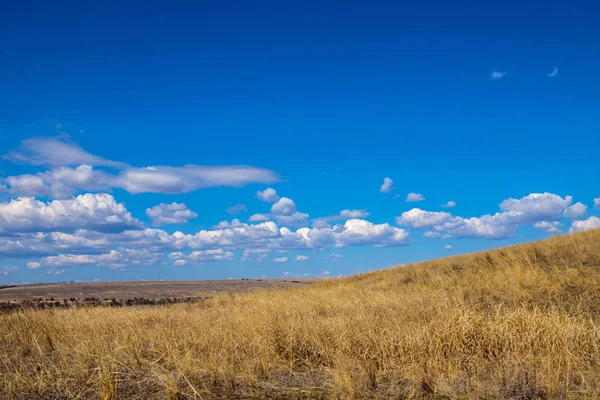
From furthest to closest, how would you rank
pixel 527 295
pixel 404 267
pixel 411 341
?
pixel 404 267 < pixel 527 295 < pixel 411 341

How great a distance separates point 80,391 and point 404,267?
796 inches

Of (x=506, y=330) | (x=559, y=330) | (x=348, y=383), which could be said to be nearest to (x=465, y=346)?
(x=506, y=330)

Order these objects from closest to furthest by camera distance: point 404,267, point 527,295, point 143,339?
point 143,339 < point 527,295 < point 404,267

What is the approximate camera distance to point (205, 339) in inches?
325

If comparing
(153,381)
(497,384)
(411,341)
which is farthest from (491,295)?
(153,381)

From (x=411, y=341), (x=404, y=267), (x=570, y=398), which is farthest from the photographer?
(x=404, y=267)

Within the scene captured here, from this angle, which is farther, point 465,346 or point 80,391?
point 465,346

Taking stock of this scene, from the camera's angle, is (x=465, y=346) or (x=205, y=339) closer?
(x=465, y=346)

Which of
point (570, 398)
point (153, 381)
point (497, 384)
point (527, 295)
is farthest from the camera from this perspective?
point (527, 295)

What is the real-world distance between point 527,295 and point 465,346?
18.7ft

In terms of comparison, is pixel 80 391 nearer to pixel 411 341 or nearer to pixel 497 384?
pixel 411 341

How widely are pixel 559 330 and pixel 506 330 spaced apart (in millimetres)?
764

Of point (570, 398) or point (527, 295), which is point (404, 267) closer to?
point (527, 295)

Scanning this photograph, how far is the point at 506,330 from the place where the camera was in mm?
7203
